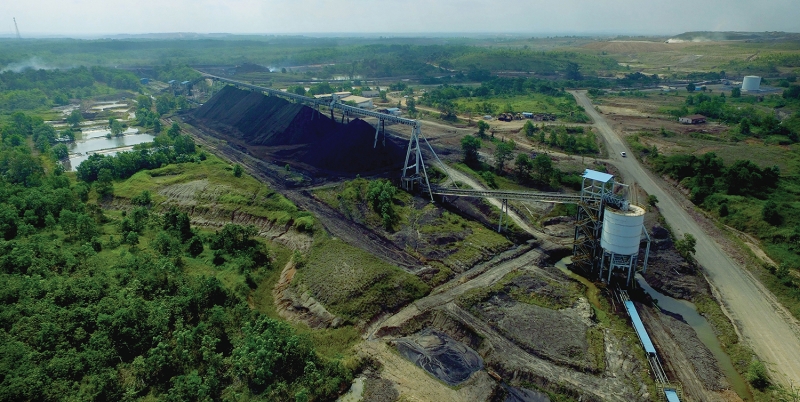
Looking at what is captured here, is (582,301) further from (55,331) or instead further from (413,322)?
(55,331)

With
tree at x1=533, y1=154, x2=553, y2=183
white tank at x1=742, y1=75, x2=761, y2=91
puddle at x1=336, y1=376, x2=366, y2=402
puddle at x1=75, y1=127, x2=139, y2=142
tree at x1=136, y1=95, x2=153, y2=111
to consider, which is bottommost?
puddle at x1=336, y1=376, x2=366, y2=402

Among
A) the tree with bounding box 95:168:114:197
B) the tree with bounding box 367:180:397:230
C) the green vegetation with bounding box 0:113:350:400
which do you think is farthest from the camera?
the tree with bounding box 95:168:114:197

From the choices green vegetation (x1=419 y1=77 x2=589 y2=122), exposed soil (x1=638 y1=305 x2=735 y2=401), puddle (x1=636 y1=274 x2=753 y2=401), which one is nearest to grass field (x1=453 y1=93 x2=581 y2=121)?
green vegetation (x1=419 y1=77 x2=589 y2=122)

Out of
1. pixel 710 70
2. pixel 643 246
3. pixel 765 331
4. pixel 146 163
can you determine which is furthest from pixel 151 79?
pixel 710 70

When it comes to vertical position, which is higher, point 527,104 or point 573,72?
point 573,72

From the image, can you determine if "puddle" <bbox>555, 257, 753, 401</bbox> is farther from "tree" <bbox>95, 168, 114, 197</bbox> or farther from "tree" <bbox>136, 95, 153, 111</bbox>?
"tree" <bbox>136, 95, 153, 111</bbox>

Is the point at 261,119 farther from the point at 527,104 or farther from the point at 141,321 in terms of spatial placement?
the point at 527,104

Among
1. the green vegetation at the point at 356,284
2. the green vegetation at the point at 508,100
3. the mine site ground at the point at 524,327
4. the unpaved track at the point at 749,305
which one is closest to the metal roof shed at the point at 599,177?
the mine site ground at the point at 524,327

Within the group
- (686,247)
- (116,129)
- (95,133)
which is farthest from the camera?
(95,133)

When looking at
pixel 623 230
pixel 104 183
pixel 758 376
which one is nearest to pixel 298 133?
pixel 104 183
